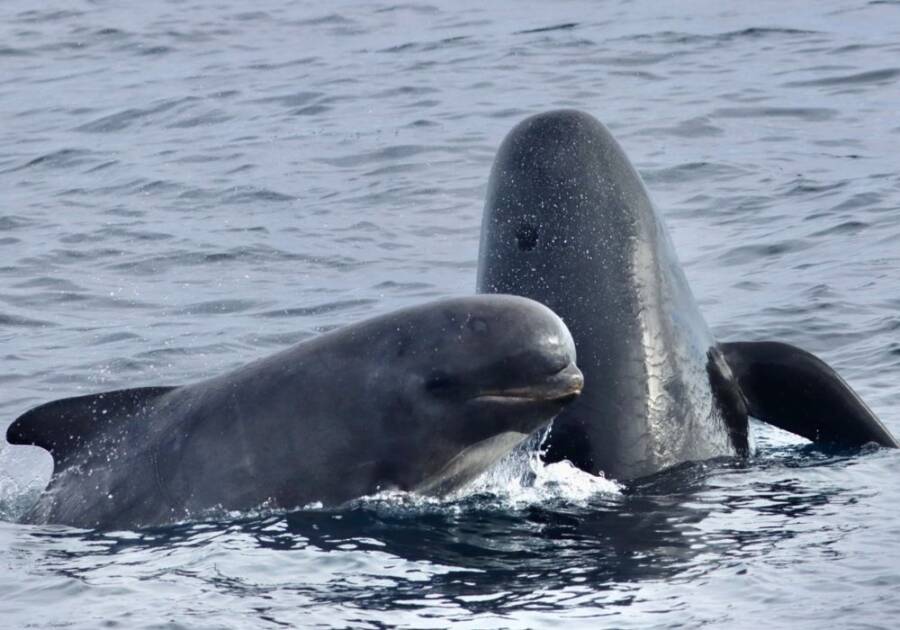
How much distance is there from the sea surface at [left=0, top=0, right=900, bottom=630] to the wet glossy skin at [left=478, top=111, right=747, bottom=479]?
328 mm

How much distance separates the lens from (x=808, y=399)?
12539 mm

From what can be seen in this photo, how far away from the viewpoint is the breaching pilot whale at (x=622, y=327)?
12023 millimetres

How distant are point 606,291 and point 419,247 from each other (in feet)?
35.9

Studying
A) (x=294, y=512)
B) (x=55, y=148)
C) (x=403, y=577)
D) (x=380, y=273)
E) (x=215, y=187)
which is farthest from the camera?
(x=55, y=148)

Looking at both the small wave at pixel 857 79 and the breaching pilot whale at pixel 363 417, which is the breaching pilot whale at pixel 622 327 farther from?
the small wave at pixel 857 79

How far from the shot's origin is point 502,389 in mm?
10820

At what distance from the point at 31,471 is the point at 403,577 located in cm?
493

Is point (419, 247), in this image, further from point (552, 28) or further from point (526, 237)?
point (552, 28)

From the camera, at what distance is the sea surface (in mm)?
10109

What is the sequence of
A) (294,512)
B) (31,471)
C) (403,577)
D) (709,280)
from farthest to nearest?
(709,280)
(31,471)
(294,512)
(403,577)

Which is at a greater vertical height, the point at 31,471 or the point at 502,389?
the point at 502,389

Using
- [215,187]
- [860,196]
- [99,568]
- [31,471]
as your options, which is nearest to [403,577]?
[99,568]

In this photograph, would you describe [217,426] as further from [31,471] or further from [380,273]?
[380,273]

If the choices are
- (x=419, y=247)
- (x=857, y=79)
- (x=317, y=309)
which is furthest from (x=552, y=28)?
(x=317, y=309)
